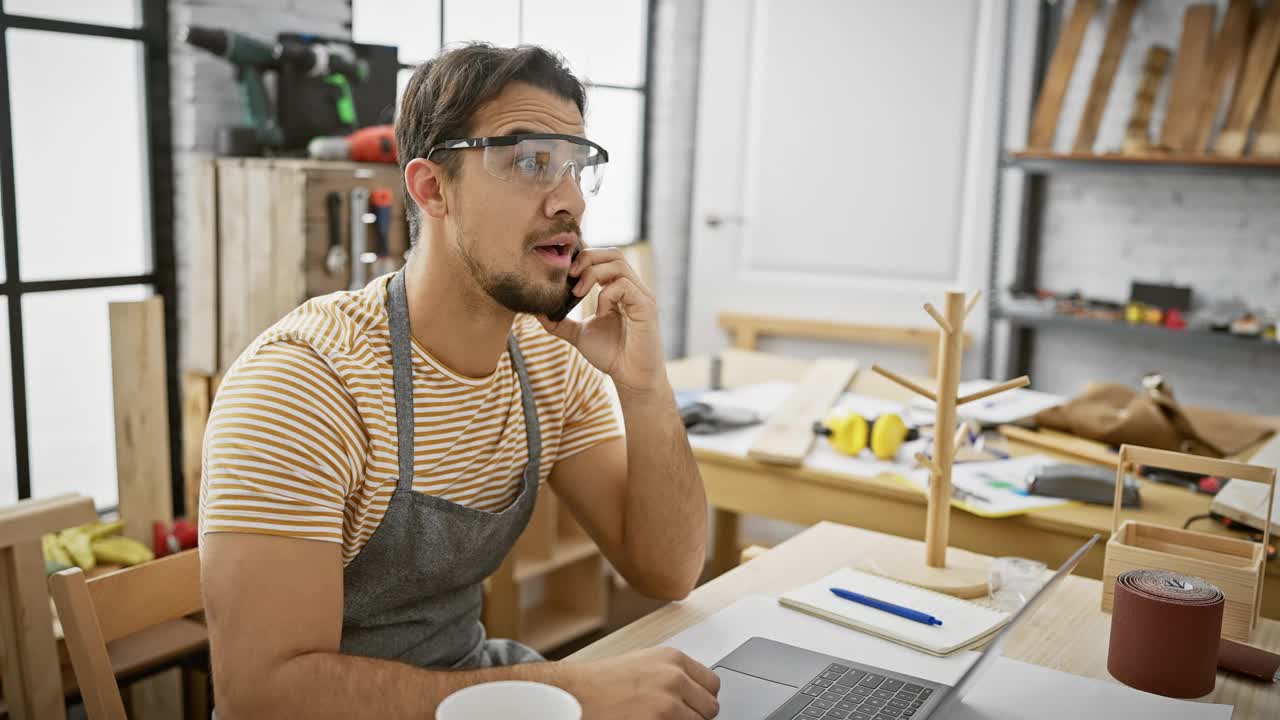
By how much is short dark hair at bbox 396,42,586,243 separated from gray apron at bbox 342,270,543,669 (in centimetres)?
19

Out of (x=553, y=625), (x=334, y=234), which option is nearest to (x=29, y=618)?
(x=334, y=234)

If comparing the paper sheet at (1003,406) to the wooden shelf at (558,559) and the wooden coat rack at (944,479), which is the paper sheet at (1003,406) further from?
the wooden shelf at (558,559)

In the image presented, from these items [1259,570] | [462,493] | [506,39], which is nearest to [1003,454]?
[1259,570]

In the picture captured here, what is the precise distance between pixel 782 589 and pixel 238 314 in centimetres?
152

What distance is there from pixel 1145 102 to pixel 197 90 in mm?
2956

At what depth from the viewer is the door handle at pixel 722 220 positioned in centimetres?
438

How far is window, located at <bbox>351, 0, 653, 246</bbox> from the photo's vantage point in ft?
10.9

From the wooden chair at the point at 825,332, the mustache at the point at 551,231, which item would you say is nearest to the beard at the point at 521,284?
the mustache at the point at 551,231

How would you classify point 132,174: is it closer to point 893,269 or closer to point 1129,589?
point 1129,589

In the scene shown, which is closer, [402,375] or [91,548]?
[402,375]

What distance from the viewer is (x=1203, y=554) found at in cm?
140

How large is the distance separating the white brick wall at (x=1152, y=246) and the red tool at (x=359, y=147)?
2346 mm

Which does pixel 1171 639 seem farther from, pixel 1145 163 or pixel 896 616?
pixel 1145 163

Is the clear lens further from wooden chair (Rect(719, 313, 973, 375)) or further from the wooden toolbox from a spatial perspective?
wooden chair (Rect(719, 313, 973, 375))
